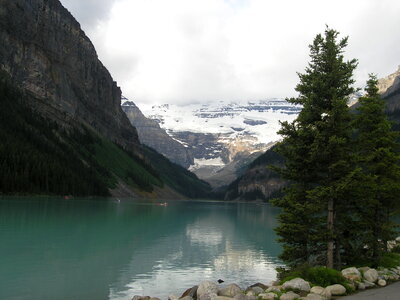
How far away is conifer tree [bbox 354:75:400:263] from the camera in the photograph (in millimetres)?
28938

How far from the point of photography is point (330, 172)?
1059 inches

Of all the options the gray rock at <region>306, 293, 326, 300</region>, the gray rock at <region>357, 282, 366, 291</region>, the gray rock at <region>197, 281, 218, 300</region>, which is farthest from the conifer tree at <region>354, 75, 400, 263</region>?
the gray rock at <region>197, 281, 218, 300</region>

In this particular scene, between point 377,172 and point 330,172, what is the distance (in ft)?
20.8

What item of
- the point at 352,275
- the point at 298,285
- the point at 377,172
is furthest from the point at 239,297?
the point at 377,172

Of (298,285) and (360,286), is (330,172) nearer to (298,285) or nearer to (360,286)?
(360,286)

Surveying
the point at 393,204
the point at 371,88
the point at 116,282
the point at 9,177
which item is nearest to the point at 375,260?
the point at 393,204

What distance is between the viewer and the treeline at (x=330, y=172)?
86.7 feet

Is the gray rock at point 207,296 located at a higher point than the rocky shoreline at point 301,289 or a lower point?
lower

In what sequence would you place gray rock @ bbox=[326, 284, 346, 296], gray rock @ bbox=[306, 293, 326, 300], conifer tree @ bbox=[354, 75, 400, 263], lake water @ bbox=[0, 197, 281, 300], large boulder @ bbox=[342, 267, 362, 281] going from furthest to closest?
conifer tree @ bbox=[354, 75, 400, 263] → lake water @ bbox=[0, 197, 281, 300] → large boulder @ bbox=[342, 267, 362, 281] → gray rock @ bbox=[326, 284, 346, 296] → gray rock @ bbox=[306, 293, 326, 300]

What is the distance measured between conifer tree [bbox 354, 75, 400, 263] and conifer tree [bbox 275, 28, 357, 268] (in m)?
2.56

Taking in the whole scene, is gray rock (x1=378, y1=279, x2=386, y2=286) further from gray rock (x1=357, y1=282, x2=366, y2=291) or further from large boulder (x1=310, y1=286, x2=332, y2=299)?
large boulder (x1=310, y1=286, x2=332, y2=299)

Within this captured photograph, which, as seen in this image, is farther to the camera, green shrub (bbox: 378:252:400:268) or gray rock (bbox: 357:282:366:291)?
green shrub (bbox: 378:252:400:268)

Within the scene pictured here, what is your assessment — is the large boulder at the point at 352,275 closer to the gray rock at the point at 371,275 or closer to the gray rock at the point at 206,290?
the gray rock at the point at 371,275

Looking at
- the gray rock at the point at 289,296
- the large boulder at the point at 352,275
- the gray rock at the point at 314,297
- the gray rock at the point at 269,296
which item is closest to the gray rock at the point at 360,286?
the large boulder at the point at 352,275
